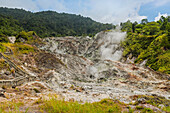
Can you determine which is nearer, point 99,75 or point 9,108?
point 9,108

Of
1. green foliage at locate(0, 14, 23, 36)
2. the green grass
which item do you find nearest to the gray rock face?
the green grass

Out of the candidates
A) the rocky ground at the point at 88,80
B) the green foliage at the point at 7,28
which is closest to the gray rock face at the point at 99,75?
the rocky ground at the point at 88,80

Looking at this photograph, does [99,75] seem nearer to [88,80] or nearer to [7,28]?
[88,80]

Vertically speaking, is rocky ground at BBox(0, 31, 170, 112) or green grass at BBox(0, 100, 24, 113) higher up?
green grass at BBox(0, 100, 24, 113)

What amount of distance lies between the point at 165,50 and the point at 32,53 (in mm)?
43046

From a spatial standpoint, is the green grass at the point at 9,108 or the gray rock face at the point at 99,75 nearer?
the green grass at the point at 9,108

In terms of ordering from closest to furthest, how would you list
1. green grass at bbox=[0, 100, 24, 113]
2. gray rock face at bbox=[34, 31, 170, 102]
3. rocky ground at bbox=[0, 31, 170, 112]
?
green grass at bbox=[0, 100, 24, 113] < rocky ground at bbox=[0, 31, 170, 112] < gray rock face at bbox=[34, 31, 170, 102]

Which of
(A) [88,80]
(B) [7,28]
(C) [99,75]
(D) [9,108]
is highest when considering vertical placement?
(B) [7,28]

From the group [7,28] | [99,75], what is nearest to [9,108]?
[99,75]

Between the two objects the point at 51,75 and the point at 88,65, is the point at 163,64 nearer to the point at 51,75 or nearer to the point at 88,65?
the point at 88,65

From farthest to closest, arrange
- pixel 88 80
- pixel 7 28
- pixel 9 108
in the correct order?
pixel 7 28
pixel 88 80
pixel 9 108

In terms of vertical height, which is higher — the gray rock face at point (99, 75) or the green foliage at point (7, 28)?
the green foliage at point (7, 28)

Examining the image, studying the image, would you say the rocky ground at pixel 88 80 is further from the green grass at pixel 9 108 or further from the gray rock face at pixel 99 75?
the green grass at pixel 9 108

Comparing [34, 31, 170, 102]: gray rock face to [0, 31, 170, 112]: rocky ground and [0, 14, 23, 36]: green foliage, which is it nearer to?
[0, 31, 170, 112]: rocky ground
